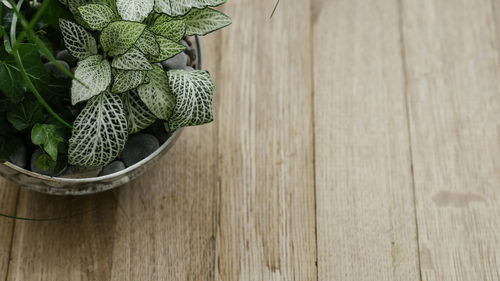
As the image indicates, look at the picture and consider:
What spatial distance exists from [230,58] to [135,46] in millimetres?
449

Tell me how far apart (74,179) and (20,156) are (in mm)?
105

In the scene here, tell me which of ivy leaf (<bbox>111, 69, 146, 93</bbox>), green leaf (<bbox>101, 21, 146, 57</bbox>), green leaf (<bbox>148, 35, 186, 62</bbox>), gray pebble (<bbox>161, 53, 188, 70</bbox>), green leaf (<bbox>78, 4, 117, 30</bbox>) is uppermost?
green leaf (<bbox>78, 4, 117, 30</bbox>)

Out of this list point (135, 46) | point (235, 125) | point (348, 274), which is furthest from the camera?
point (235, 125)

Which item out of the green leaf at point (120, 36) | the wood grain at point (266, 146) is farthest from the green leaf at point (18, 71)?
the wood grain at point (266, 146)

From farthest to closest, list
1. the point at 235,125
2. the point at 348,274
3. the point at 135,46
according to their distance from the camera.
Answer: the point at 235,125 < the point at 348,274 < the point at 135,46

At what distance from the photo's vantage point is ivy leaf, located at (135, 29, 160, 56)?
89 centimetres

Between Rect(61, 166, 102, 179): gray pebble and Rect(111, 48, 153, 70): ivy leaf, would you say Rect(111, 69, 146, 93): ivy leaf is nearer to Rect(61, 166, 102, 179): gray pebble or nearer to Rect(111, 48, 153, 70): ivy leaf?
Rect(111, 48, 153, 70): ivy leaf

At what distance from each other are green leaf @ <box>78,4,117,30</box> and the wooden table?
414 millimetres

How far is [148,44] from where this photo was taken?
0.89 metres

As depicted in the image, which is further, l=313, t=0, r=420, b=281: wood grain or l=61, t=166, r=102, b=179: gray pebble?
l=313, t=0, r=420, b=281: wood grain

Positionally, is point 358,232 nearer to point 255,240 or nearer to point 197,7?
point 255,240

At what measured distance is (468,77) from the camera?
1313 mm

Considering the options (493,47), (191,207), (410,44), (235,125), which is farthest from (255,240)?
(493,47)

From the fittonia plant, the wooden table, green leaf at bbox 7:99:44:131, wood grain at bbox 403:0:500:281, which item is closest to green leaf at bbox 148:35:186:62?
the fittonia plant
